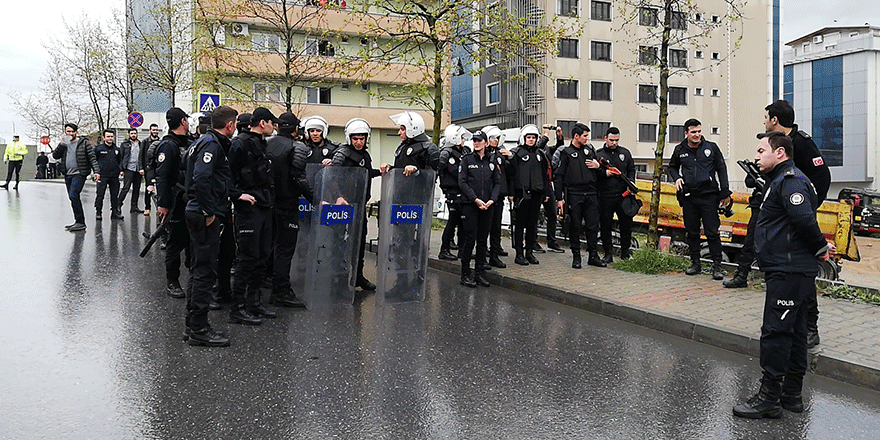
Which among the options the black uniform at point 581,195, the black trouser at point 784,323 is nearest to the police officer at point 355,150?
the black uniform at point 581,195

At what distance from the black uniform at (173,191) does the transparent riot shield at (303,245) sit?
1235mm

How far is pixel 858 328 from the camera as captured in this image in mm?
6586

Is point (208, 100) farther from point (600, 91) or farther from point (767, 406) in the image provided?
point (600, 91)

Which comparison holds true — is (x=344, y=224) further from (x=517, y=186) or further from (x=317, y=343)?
(x=517, y=186)

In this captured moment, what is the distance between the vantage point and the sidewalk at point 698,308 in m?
5.70

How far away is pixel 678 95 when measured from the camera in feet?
162

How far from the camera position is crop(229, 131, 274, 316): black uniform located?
6559 millimetres

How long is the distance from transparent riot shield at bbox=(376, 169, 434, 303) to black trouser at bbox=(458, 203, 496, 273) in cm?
104

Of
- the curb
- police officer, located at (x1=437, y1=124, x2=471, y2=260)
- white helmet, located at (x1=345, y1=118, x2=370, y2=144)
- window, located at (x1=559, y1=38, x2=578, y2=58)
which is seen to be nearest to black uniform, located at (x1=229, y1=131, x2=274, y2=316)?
white helmet, located at (x1=345, y1=118, x2=370, y2=144)

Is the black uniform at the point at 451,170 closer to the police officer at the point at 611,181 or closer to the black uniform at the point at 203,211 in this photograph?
the police officer at the point at 611,181

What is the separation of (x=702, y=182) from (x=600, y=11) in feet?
134

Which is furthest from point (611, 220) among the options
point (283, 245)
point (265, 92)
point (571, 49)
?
point (571, 49)

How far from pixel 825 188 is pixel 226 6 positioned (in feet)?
55.8

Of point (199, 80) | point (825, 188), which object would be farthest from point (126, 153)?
point (825, 188)
